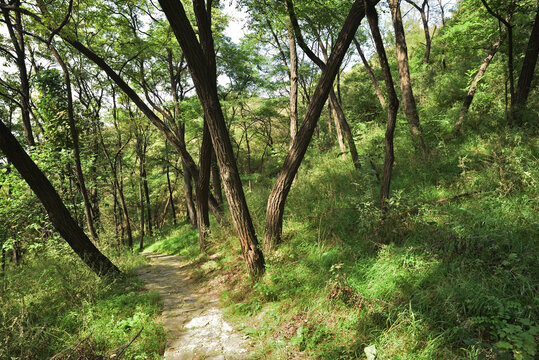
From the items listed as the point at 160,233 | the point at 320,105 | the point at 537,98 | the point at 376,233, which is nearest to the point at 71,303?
the point at 376,233

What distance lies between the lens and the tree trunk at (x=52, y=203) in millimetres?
3918

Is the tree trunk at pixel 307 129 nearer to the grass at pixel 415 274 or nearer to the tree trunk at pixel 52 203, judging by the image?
the grass at pixel 415 274

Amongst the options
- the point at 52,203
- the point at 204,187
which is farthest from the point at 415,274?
the point at 52,203

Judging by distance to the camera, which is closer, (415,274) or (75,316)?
(415,274)

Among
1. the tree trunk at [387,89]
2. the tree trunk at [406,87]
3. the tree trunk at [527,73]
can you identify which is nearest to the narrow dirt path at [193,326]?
the tree trunk at [387,89]

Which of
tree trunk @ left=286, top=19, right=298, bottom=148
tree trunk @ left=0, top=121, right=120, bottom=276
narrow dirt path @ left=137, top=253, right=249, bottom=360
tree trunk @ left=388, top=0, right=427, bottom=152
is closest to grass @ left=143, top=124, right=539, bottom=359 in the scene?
narrow dirt path @ left=137, top=253, right=249, bottom=360

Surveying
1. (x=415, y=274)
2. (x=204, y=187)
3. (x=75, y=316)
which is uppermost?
(x=204, y=187)

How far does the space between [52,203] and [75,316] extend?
2.09 metres

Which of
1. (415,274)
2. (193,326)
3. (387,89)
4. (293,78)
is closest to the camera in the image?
(415,274)

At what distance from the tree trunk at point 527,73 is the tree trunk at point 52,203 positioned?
376 inches

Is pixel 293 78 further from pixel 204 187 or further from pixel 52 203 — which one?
pixel 52 203

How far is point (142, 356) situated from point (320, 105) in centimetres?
431

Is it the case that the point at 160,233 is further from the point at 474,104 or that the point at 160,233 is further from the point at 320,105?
the point at 474,104

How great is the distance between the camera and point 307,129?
14.4ft
